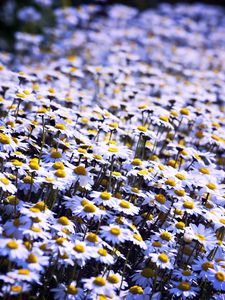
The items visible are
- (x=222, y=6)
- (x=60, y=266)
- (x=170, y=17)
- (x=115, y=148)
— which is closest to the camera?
(x=60, y=266)

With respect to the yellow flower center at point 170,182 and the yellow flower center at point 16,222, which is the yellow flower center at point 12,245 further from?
the yellow flower center at point 170,182

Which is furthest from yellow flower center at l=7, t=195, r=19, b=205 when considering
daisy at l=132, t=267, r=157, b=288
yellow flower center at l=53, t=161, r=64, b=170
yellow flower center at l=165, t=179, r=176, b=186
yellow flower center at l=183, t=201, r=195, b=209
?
yellow flower center at l=183, t=201, r=195, b=209

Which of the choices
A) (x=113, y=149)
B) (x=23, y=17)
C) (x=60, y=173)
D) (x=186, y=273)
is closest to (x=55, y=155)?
(x=60, y=173)

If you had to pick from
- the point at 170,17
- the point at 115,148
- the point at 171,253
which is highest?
the point at 170,17

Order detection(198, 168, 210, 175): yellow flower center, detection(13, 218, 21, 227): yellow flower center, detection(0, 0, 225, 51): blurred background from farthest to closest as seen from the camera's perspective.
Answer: detection(0, 0, 225, 51): blurred background, detection(198, 168, 210, 175): yellow flower center, detection(13, 218, 21, 227): yellow flower center

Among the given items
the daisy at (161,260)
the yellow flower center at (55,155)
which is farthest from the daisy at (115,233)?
the yellow flower center at (55,155)

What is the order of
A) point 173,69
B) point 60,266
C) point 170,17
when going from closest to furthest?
point 60,266
point 173,69
point 170,17

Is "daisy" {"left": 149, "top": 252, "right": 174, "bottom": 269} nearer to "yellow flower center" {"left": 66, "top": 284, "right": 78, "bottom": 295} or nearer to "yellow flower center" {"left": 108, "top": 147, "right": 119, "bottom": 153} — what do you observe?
"yellow flower center" {"left": 66, "top": 284, "right": 78, "bottom": 295}

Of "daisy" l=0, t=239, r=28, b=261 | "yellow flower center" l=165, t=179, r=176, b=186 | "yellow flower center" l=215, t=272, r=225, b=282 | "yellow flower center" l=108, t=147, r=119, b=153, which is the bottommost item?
"yellow flower center" l=215, t=272, r=225, b=282

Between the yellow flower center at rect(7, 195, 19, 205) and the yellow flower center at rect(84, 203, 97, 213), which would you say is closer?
the yellow flower center at rect(84, 203, 97, 213)

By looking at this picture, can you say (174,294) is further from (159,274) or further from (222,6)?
(222,6)

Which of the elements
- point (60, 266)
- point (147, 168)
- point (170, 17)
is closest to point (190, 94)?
point (147, 168)
